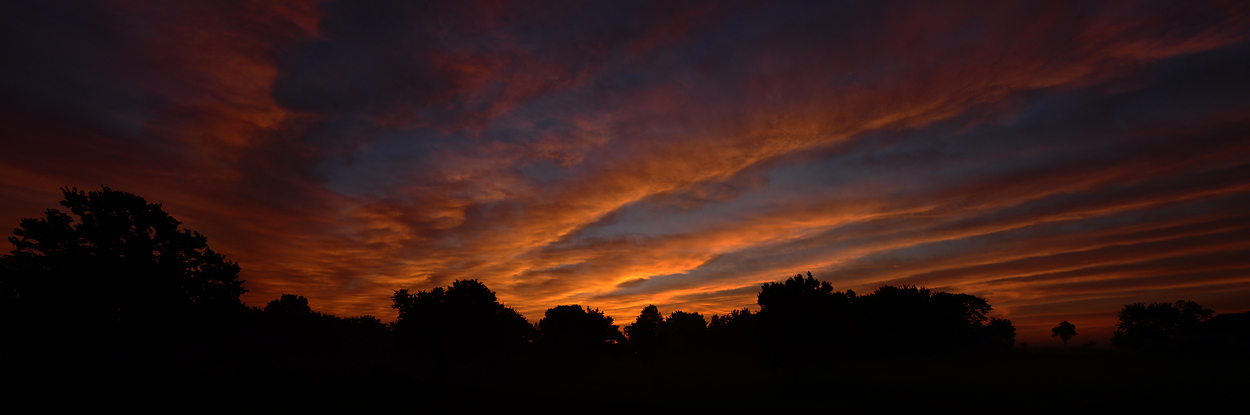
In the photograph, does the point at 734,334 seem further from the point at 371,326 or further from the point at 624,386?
the point at 371,326

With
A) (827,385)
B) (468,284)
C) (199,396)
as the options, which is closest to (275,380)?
(199,396)

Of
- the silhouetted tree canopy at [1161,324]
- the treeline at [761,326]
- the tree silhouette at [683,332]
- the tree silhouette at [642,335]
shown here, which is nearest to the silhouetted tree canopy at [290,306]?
the treeline at [761,326]

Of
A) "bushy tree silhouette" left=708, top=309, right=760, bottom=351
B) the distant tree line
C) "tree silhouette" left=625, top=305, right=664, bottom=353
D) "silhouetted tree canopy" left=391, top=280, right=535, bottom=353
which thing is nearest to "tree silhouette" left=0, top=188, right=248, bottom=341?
the distant tree line

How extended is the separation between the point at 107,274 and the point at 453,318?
2975 cm

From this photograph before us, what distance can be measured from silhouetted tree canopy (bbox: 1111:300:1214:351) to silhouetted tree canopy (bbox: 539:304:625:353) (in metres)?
113

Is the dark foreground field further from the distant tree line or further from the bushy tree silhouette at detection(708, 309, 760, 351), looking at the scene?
the bushy tree silhouette at detection(708, 309, 760, 351)

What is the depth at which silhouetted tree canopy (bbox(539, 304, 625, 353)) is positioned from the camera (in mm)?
94000

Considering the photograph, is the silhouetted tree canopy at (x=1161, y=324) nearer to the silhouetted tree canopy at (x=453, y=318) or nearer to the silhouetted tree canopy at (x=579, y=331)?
the silhouetted tree canopy at (x=579, y=331)

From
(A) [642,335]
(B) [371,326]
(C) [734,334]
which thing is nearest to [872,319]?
(C) [734,334]

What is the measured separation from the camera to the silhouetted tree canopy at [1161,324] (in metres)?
101

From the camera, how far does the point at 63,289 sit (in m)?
30.9

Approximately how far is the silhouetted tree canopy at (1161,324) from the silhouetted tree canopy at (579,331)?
113m

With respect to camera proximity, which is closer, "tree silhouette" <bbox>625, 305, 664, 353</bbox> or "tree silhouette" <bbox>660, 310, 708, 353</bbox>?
"tree silhouette" <bbox>625, 305, 664, 353</bbox>

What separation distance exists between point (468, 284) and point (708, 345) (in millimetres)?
75544
